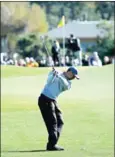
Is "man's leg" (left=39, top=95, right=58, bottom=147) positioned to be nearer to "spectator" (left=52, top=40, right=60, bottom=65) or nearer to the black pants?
the black pants

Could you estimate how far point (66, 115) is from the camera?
741 inches

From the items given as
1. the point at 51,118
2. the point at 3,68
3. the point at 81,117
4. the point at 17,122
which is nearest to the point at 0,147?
the point at 51,118

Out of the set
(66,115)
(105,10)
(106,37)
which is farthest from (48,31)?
(66,115)

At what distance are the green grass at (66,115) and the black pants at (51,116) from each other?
364mm

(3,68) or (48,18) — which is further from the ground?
(48,18)

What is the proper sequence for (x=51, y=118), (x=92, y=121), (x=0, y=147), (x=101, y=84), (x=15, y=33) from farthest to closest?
(x=15, y=33) → (x=101, y=84) → (x=92, y=121) → (x=0, y=147) → (x=51, y=118)

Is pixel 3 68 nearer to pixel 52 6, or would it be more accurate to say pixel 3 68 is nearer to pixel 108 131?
pixel 108 131

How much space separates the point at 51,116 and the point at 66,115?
6565mm

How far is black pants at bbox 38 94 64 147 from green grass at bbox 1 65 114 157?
36 cm

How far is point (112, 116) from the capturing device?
1811 centimetres

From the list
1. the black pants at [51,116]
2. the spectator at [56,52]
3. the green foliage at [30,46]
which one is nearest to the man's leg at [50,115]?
the black pants at [51,116]

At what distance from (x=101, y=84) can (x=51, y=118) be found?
44.8ft

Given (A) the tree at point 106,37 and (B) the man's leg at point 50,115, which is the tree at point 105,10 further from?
(B) the man's leg at point 50,115

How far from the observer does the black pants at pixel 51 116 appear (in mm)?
12227
